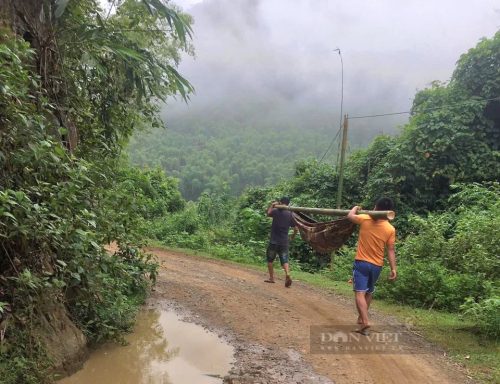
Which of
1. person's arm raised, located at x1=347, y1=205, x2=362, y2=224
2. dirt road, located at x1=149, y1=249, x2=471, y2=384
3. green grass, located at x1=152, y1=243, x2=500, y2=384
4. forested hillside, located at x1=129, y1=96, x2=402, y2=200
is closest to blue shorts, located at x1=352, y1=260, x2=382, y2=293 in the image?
person's arm raised, located at x1=347, y1=205, x2=362, y2=224

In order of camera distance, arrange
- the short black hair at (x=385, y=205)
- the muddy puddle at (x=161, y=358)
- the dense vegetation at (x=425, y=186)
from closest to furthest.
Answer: the muddy puddle at (x=161, y=358) < the short black hair at (x=385, y=205) < the dense vegetation at (x=425, y=186)

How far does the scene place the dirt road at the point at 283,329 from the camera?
16.0 feet

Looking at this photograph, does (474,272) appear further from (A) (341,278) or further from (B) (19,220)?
(B) (19,220)

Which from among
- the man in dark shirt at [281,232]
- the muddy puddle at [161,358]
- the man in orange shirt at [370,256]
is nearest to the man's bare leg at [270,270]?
the man in dark shirt at [281,232]

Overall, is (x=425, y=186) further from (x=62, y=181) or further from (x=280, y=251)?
(x=62, y=181)

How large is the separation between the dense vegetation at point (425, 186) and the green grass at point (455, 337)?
1.06 meters

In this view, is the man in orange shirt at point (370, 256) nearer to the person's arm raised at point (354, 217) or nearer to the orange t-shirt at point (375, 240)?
the orange t-shirt at point (375, 240)

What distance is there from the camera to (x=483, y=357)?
5512 millimetres

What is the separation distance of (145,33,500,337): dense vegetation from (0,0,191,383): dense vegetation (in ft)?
18.5

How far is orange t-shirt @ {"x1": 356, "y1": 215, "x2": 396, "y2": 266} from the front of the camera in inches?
240

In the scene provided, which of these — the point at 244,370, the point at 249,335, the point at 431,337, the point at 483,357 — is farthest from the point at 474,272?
the point at 244,370

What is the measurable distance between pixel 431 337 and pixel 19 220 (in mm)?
5580

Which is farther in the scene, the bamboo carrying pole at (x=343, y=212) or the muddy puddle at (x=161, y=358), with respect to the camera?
the bamboo carrying pole at (x=343, y=212)

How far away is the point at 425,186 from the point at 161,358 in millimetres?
12900
